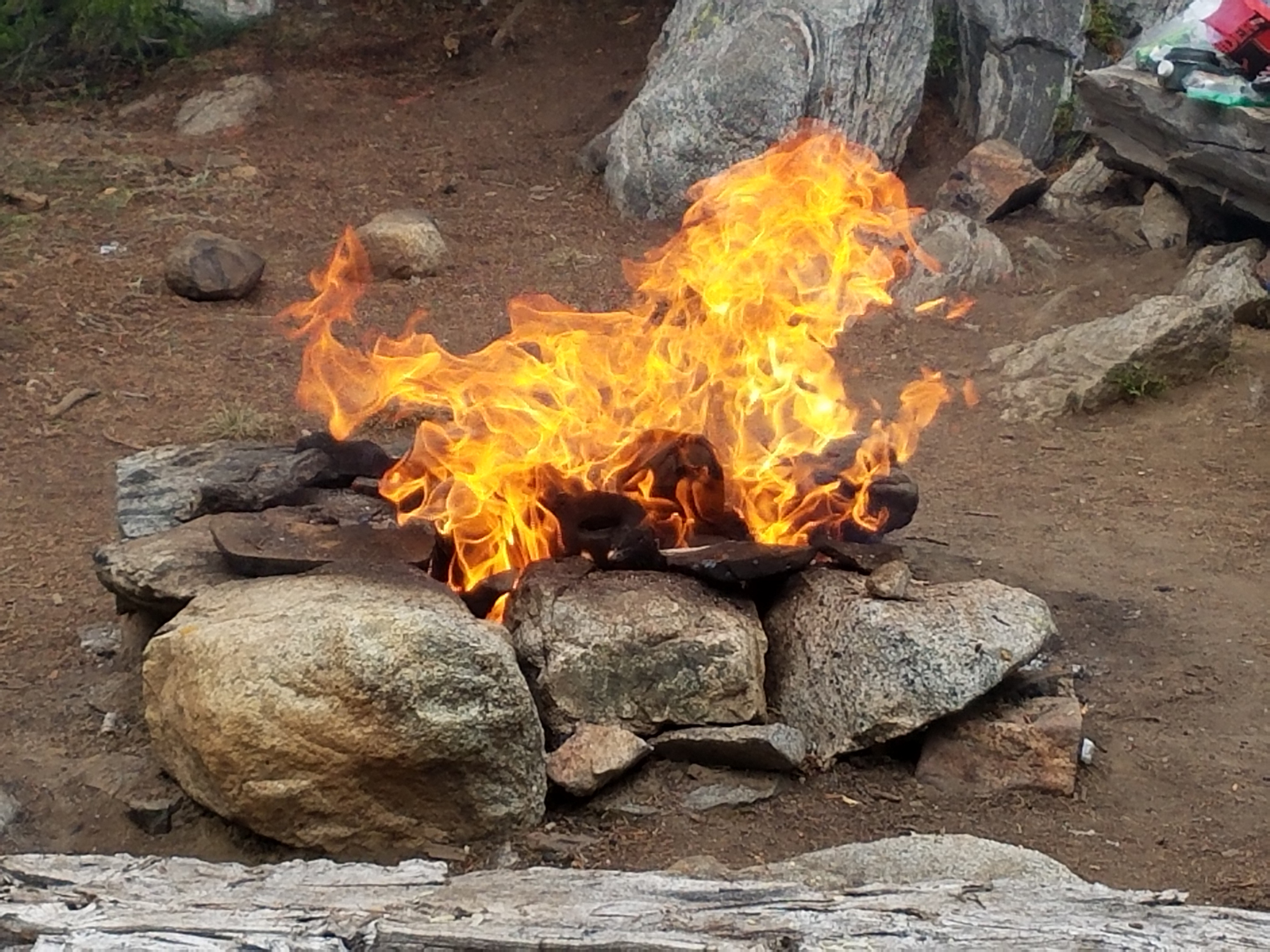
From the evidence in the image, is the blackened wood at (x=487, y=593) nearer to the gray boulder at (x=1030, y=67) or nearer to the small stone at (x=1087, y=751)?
the small stone at (x=1087, y=751)

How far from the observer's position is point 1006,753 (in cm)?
444

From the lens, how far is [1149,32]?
990 centimetres

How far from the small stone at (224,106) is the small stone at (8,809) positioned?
8.56 meters

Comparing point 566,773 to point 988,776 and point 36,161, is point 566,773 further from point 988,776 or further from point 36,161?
point 36,161

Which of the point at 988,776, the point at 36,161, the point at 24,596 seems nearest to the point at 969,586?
the point at 988,776

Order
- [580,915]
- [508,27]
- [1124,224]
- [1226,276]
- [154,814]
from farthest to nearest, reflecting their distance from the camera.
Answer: [508,27] < [1124,224] < [1226,276] < [154,814] < [580,915]

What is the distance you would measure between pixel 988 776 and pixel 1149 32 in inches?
275

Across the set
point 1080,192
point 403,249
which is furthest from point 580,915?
point 1080,192

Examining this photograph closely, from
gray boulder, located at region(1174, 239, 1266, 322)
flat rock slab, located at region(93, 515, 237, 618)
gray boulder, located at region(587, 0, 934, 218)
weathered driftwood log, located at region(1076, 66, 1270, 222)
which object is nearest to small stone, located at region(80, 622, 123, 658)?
flat rock slab, located at region(93, 515, 237, 618)

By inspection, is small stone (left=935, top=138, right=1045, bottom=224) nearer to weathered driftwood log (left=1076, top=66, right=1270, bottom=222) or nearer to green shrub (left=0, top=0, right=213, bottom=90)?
weathered driftwood log (left=1076, top=66, right=1270, bottom=222)

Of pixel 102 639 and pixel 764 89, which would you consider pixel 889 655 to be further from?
pixel 764 89

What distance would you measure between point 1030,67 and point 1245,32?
2657 millimetres

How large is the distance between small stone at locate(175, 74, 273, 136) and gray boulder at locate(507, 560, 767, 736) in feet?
28.5

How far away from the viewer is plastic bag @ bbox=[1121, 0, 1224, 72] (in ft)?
29.1
